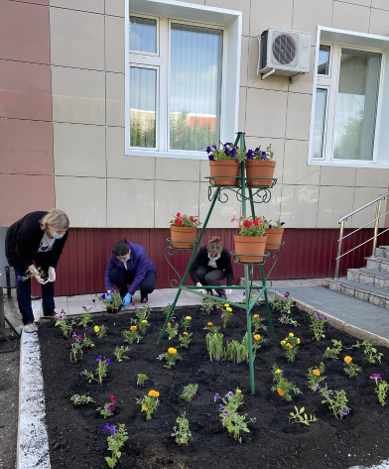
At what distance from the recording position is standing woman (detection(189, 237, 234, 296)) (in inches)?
179

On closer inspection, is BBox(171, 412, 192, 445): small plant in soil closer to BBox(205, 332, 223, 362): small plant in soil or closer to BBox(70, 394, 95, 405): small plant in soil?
BBox(70, 394, 95, 405): small plant in soil

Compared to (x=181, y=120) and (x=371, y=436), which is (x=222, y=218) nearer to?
(x=181, y=120)

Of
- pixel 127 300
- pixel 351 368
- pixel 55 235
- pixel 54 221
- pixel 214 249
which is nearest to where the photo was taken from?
pixel 351 368

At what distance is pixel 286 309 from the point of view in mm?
3994

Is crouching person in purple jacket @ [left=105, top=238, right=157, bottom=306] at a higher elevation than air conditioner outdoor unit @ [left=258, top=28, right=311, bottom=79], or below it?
below

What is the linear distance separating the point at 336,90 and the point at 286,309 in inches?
158

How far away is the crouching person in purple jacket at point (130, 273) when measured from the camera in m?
4.14

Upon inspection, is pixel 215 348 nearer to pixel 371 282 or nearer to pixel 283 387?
pixel 283 387

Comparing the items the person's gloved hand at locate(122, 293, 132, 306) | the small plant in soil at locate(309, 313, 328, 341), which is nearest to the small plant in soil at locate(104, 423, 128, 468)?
the small plant in soil at locate(309, 313, 328, 341)

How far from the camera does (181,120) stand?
5242mm

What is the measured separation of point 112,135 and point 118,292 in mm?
2113

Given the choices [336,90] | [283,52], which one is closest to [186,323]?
[283,52]

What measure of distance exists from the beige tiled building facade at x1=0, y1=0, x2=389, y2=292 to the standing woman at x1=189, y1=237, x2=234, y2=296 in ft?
2.40

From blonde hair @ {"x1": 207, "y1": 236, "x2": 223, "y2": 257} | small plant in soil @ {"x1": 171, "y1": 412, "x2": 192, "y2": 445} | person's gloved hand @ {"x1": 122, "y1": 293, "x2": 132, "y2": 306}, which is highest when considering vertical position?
blonde hair @ {"x1": 207, "y1": 236, "x2": 223, "y2": 257}
